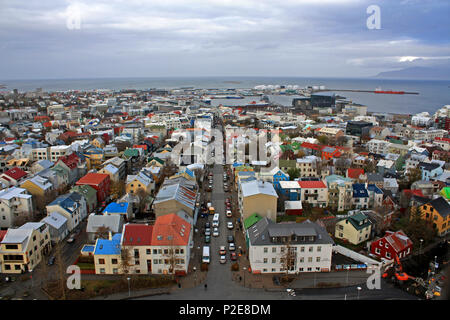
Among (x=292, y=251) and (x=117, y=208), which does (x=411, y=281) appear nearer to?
(x=292, y=251)

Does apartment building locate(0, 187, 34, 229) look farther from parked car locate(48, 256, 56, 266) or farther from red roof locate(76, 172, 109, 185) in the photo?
parked car locate(48, 256, 56, 266)

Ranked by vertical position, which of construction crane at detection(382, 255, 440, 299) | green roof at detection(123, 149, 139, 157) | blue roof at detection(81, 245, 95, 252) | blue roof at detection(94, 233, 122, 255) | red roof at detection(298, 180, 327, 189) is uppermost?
green roof at detection(123, 149, 139, 157)

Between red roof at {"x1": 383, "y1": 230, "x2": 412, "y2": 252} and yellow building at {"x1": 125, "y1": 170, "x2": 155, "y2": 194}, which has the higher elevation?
yellow building at {"x1": 125, "y1": 170, "x2": 155, "y2": 194}

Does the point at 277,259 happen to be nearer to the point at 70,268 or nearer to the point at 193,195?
the point at 193,195

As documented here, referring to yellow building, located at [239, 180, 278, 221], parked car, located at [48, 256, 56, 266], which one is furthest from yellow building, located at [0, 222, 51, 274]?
yellow building, located at [239, 180, 278, 221]

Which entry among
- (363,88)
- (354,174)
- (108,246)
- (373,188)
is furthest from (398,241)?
(363,88)

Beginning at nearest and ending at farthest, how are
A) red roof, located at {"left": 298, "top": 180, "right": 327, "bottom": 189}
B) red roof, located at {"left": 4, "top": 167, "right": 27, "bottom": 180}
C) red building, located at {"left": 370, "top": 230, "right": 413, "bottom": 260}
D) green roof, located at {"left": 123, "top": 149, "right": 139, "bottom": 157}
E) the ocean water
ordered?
1. red building, located at {"left": 370, "top": 230, "right": 413, "bottom": 260}
2. red roof, located at {"left": 298, "top": 180, "right": 327, "bottom": 189}
3. red roof, located at {"left": 4, "top": 167, "right": 27, "bottom": 180}
4. green roof, located at {"left": 123, "top": 149, "right": 139, "bottom": 157}
5. the ocean water
